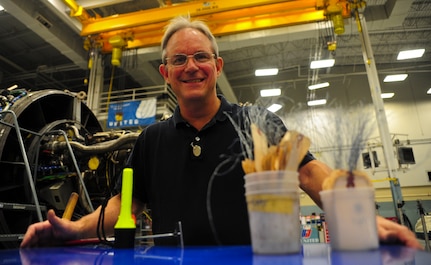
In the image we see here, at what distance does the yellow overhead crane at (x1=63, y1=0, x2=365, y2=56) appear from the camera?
4168 millimetres

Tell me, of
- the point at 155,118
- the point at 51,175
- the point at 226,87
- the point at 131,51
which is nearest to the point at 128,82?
the point at 131,51

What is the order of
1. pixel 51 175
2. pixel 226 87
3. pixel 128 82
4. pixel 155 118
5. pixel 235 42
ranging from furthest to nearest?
pixel 128 82
pixel 226 87
pixel 235 42
pixel 155 118
pixel 51 175

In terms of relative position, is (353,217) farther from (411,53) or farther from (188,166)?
(411,53)

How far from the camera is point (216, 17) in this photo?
14.6ft

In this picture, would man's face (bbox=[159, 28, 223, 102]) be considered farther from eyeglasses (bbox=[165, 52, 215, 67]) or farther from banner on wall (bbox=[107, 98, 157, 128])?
banner on wall (bbox=[107, 98, 157, 128])

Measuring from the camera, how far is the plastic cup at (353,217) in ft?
1.54

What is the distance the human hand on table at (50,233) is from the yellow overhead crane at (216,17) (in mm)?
3883

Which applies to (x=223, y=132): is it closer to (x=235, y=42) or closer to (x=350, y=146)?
(x=350, y=146)

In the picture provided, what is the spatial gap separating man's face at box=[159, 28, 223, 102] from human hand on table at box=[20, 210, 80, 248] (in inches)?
Result: 22.3

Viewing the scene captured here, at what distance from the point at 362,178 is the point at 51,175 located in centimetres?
241

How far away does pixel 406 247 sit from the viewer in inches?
21.4

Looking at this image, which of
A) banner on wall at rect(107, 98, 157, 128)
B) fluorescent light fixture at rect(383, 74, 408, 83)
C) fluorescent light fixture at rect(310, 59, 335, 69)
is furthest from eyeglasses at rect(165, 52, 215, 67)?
fluorescent light fixture at rect(383, 74, 408, 83)

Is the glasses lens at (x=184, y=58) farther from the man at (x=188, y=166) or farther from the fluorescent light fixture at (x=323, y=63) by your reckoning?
the fluorescent light fixture at (x=323, y=63)

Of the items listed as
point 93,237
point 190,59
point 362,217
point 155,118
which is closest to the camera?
point 362,217
